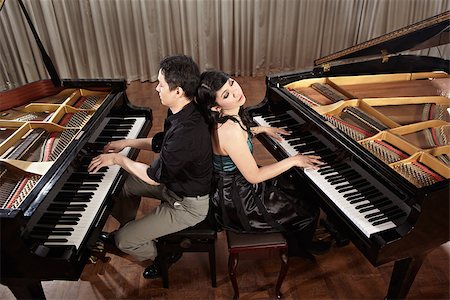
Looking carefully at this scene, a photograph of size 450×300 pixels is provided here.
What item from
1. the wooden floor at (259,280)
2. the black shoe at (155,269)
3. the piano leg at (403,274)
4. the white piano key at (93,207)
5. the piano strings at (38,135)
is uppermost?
the piano strings at (38,135)

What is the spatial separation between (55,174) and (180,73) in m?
0.82

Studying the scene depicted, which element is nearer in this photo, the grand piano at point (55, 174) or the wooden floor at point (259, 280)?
the grand piano at point (55, 174)

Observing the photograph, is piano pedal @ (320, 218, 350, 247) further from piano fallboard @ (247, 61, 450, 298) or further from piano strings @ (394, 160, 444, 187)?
piano strings @ (394, 160, 444, 187)

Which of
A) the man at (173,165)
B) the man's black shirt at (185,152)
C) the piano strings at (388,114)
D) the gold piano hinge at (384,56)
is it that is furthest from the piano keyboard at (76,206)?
the gold piano hinge at (384,56)

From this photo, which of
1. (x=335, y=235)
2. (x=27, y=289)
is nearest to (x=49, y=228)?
(x=27, y=289)

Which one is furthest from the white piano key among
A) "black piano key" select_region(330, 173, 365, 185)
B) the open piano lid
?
the open piano lid

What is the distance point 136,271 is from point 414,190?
194 cm

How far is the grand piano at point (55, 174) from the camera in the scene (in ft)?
5.76

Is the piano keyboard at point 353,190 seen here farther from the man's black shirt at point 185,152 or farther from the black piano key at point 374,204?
the man's black shirt at point 185,152

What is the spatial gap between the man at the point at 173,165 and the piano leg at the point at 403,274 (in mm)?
1101

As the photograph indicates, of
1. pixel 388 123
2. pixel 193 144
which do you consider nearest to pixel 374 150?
pixel 388 123

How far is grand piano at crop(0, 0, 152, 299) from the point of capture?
1.76 m

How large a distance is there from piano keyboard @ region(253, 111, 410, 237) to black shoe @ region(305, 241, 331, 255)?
729 mm

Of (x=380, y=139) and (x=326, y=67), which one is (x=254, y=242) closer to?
(x=380, y=139)
